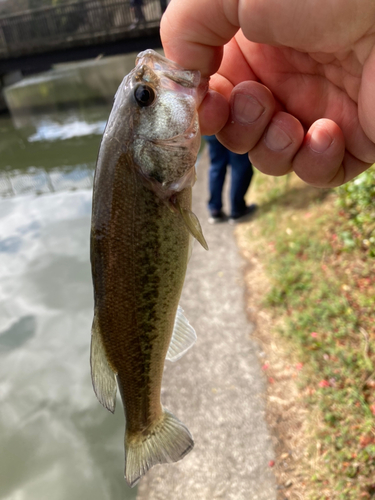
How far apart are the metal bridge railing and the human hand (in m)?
17.9

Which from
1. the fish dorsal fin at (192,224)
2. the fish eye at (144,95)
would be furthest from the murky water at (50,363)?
the fish eye at (144,95)

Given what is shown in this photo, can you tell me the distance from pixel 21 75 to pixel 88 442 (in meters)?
36.7

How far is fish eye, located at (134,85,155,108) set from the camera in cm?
159

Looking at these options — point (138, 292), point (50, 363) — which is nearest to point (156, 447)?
point (138, 292)

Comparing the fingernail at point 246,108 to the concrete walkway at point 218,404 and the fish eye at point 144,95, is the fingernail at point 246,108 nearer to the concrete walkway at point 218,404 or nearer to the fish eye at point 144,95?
the fish eye at point 144,95

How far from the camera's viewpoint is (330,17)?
4.82 feet

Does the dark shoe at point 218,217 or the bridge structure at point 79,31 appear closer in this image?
the dark shoe at point 218,217

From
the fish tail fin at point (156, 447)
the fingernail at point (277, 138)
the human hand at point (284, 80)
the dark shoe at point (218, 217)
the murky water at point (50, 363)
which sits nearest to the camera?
the human hand at point (284, 80)

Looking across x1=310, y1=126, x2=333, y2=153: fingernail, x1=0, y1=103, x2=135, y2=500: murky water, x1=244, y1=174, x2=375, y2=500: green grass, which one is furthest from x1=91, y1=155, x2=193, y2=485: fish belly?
x1=0, y1=103, x2=135, y2=500: murky water

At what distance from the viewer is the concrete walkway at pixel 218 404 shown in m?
3.11

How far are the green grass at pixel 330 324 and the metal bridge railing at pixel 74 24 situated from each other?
53.4ft

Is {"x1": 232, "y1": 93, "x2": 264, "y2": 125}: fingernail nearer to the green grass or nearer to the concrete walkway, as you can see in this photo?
the green grass

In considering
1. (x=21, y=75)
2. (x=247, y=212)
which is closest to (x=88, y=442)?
(x=247, y=212)

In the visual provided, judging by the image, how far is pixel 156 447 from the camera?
1734 mm
